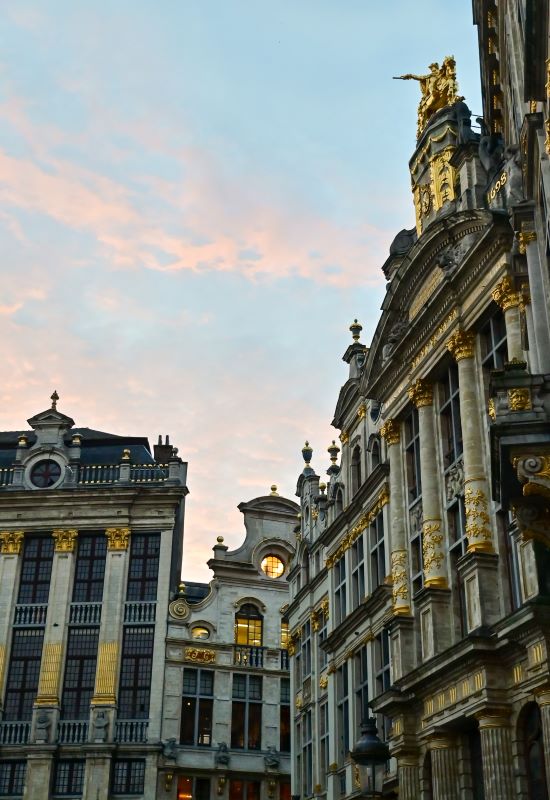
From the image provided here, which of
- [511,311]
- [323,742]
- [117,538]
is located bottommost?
[323,742]

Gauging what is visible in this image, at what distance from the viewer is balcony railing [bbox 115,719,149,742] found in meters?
44.1

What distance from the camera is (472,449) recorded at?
82.1ft

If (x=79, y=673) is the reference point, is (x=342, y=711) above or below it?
below

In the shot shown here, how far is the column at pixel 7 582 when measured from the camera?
152 ft

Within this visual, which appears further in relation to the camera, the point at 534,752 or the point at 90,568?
the point at 90,568

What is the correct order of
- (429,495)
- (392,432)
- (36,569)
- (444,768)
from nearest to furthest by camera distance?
(444,768)
(429,495)
(392,432)
(36,569)

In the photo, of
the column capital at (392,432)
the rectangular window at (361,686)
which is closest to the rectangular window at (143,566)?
the rectangular window at (361,686)

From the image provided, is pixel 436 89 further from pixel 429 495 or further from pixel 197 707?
pixel 197 707

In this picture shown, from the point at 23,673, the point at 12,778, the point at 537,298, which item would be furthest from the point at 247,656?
the point at 537,298

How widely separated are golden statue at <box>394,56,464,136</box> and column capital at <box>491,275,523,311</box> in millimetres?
10112

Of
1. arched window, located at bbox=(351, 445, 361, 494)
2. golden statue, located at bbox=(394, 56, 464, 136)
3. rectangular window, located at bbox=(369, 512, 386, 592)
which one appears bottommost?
rectangular window, located at bbox=(369, 512, 386, 592)

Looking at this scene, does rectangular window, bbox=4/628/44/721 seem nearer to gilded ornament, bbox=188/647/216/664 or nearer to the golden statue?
gilded ornament, bbox=188/647/216/664

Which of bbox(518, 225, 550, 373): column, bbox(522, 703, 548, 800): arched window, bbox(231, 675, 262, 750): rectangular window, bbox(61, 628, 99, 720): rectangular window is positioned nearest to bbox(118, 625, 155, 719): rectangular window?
bbox(61, 628, 99, 720): rectangular window

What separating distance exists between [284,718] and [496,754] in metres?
26.2
